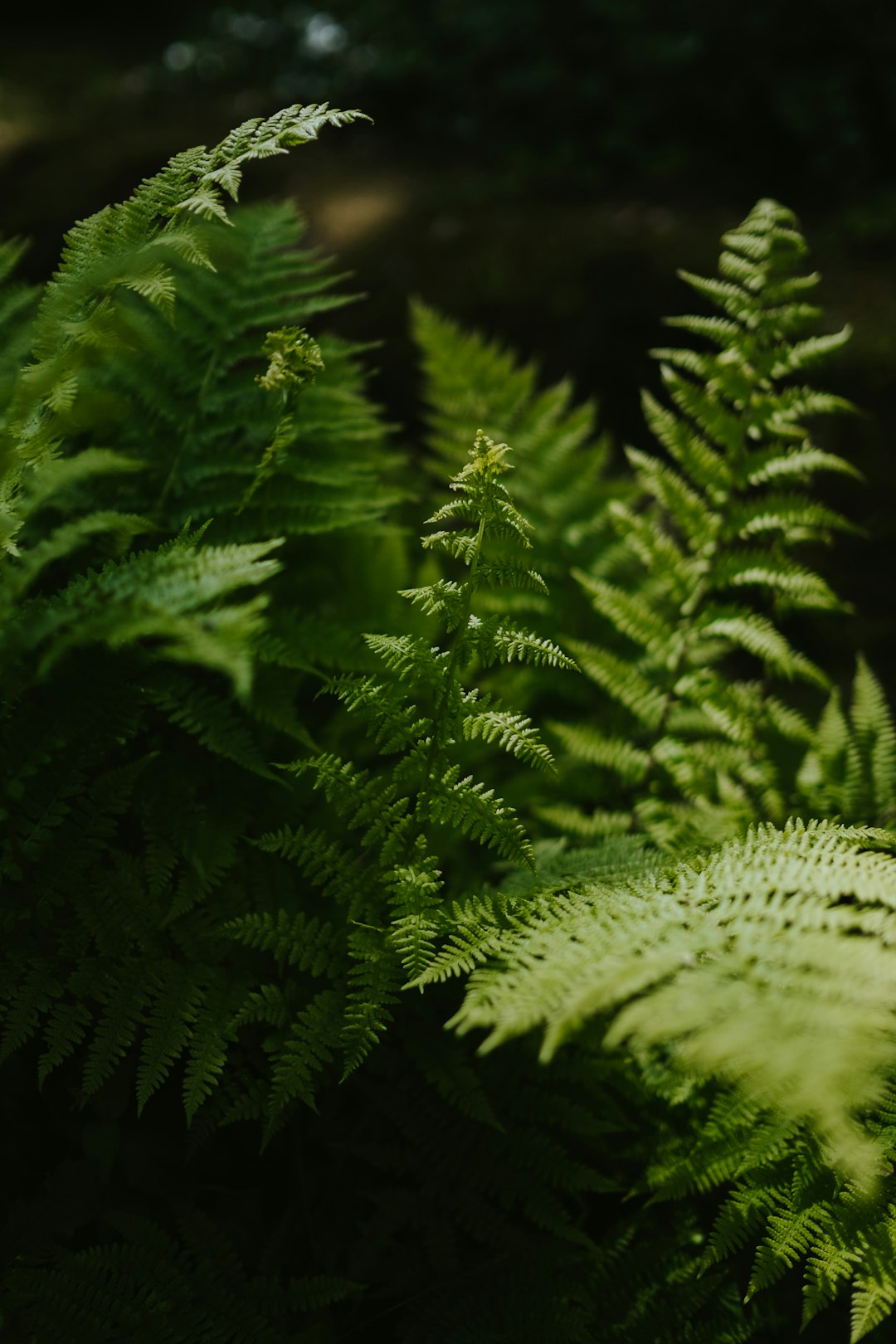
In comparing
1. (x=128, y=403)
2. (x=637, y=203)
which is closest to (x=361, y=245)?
(x=637, y=203)

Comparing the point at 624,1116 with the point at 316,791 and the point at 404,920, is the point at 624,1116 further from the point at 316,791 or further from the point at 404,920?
the point at 316,791

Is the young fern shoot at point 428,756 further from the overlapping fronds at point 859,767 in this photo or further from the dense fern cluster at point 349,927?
the overlapping fronds at point 859,767

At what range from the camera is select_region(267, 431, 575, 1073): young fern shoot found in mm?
1538

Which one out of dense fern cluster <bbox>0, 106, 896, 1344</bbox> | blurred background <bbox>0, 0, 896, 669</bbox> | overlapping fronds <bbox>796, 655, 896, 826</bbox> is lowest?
dense fern cluster <bbox>0, 106, 896, 1344</bbox>

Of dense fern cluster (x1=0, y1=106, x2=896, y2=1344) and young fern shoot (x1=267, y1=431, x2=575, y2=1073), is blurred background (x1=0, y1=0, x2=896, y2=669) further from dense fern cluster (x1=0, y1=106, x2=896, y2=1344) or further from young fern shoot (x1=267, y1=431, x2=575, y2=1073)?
young fern shoot (x1=267, y1=431, x2=575, y2=1073)

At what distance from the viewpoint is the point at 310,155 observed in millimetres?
5332

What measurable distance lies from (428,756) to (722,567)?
103 cm

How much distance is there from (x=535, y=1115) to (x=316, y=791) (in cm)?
79

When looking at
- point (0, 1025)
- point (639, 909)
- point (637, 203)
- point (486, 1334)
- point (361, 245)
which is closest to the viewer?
point (639, 909)

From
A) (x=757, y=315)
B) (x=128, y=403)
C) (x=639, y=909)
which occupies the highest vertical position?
(x=757, y=315)

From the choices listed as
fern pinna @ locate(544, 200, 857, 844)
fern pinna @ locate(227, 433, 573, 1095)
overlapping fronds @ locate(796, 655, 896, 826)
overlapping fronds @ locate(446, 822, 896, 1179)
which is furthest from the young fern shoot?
overlapping fronds @ locate(796, 655, 896, 826)

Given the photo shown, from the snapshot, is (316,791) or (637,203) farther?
(637,203)

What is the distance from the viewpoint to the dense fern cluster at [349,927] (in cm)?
137

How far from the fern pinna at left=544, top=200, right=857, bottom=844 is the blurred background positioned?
103cm
